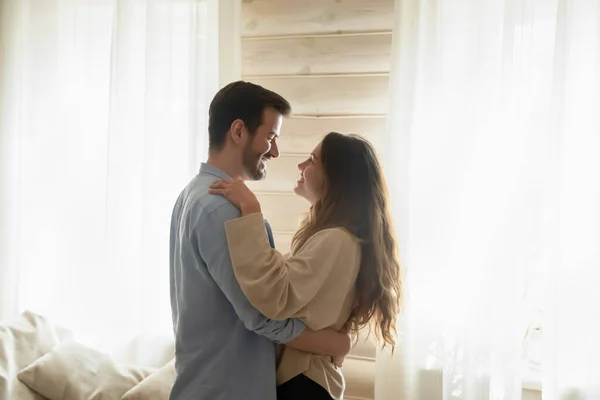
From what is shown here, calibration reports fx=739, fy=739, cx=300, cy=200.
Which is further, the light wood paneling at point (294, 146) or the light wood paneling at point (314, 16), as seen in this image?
the light wood paneling at point (294, 146)

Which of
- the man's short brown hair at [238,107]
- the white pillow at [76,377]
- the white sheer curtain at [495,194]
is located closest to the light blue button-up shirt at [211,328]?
the man's short brown hair at [238,107]

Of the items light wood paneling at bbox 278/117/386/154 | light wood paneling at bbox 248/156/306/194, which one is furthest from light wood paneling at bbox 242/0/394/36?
light wood paneling at bbox 248/156/306/194

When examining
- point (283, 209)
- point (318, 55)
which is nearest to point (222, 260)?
point (283, 209)

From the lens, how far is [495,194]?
279cm

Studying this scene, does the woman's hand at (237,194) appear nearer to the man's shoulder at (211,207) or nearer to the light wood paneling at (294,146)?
the man's shoulder at (211,207)

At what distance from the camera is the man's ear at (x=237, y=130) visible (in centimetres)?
187

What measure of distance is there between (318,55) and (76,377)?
1652mm

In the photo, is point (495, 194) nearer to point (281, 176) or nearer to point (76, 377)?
point (281, 176)

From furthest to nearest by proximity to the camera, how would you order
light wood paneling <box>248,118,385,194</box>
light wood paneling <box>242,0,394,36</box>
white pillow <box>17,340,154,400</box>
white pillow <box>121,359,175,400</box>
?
light wood paneling <box>248,118,385,194</box> → light wood paneling <box>242,0,394,36</box> → white pillow <box>17,340,154,400</box> → white pillow <box>121,359,175,400</box>

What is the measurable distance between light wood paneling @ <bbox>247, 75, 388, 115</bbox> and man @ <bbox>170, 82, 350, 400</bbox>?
4.14 ft

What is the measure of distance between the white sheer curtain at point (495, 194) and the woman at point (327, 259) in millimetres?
792

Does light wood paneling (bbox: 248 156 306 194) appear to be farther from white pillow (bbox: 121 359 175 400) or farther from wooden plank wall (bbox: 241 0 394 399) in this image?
white pillow (bbox: 121 359 175 400)

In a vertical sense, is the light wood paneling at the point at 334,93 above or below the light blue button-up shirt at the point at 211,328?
above

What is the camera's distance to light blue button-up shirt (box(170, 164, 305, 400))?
70.8 inches
